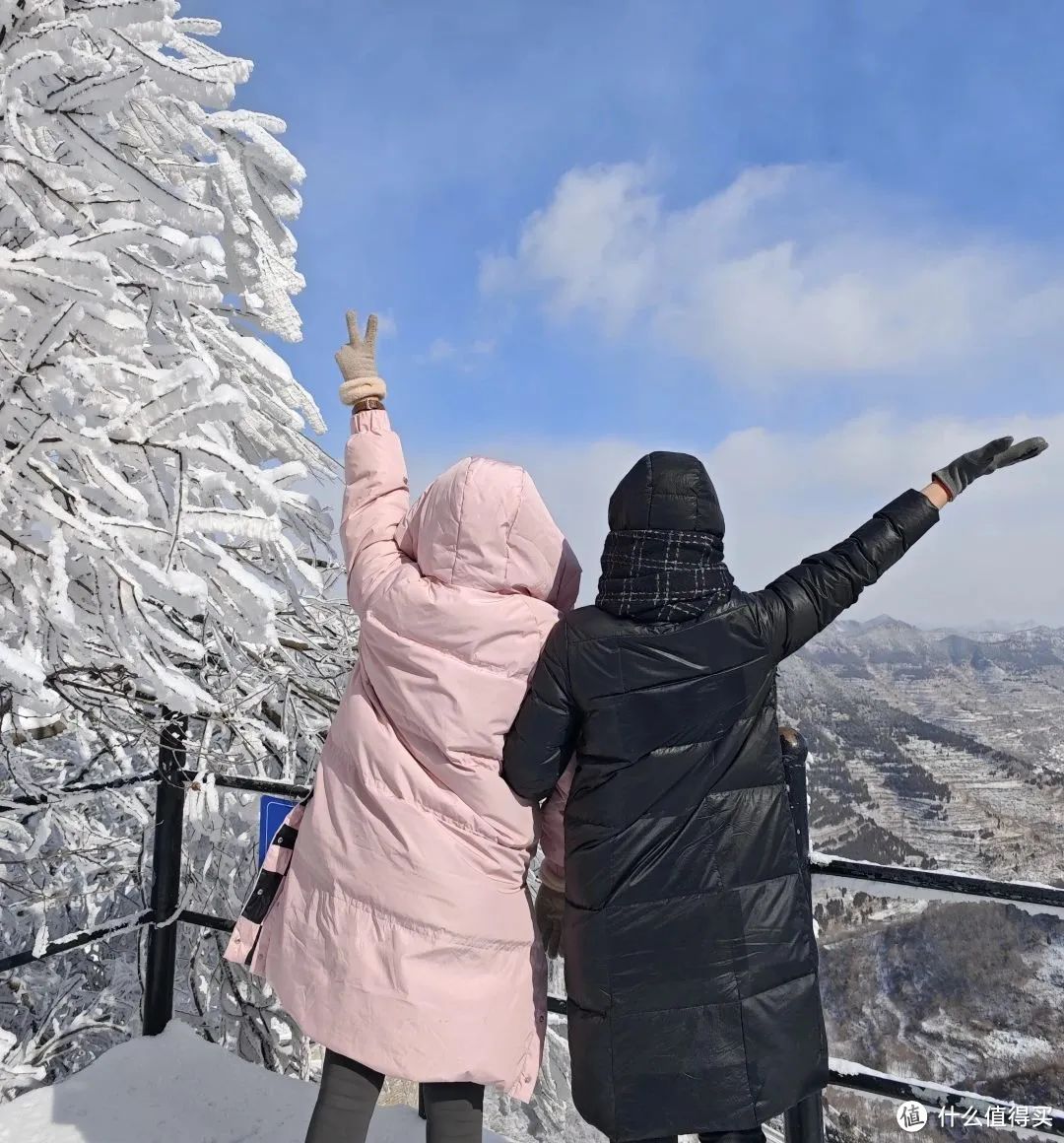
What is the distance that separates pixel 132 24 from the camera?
1998 mm

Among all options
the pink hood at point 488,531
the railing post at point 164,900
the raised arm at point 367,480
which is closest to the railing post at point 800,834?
the pink hood at point 488,531

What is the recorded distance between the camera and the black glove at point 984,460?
1737mm

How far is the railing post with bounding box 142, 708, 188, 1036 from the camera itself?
2799mm

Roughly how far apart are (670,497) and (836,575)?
0.37 metres

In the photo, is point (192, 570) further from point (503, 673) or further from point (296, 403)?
point (296, 403)

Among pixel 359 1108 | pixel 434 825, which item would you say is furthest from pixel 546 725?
pixel 359 1108

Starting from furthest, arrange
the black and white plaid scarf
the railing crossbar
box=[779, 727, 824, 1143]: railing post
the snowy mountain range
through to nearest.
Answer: the snowy mountain range → the railing crossbar → box=[779, 727, 824, 1143]: railing post → the black and white plaid scarf

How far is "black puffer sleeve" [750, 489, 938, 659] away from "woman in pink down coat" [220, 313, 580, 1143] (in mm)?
427

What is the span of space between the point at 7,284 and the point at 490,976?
5.77 feet

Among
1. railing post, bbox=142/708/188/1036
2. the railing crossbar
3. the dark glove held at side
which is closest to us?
the dark glove held at side

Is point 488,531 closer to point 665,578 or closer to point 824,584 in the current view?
point 665,578

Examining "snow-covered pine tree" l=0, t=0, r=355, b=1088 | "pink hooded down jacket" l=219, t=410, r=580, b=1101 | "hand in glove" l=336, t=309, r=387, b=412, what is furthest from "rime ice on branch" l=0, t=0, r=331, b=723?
"pink hooded down jacket" l=219, t=410, r=580, b=1101

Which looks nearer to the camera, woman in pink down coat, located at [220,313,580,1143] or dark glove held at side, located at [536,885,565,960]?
woman in pink down coat, located at [220,313,580,1143]

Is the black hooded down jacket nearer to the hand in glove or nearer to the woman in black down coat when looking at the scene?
the woman in black down coat
